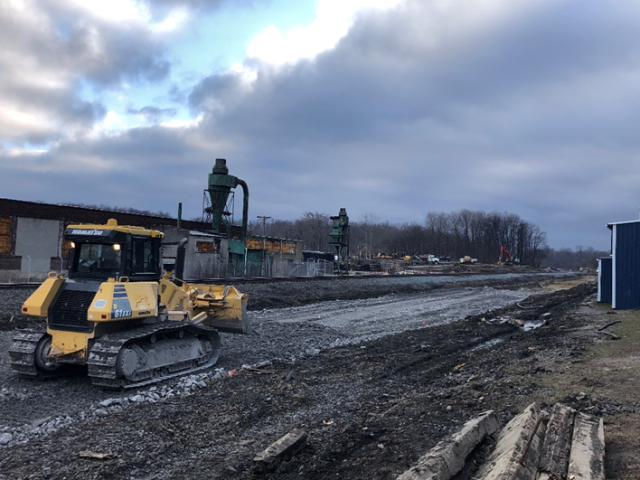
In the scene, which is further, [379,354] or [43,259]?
[43,259]

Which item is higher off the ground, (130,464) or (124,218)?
(124,218)

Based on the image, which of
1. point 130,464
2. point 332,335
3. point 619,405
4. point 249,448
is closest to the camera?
point 130,464

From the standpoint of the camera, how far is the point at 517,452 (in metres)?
4.94

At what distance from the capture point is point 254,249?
4403cm

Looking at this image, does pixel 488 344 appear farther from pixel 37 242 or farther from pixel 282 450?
pixel 37 242

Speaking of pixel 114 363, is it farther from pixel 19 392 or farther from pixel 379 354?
pixel 379 354

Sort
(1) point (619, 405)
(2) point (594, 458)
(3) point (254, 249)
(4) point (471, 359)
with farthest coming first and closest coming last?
(3) point (254, 249) → (4) point (471, 359) → (1) point (619, 405) → (2) point (594, 458)

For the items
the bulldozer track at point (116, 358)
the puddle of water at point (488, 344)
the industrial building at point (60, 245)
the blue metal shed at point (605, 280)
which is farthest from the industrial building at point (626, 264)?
the industrial building at point (60, 245)

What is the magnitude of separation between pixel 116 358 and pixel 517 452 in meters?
6.47

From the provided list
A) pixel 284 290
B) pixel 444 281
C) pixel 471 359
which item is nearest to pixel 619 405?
pixel 471 359

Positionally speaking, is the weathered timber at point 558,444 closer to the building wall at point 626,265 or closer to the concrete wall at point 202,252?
the building wall at point 626,265

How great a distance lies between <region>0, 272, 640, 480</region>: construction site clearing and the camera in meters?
5.46

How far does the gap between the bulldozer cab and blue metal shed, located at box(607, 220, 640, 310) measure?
783 inches

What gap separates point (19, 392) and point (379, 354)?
808 cm
